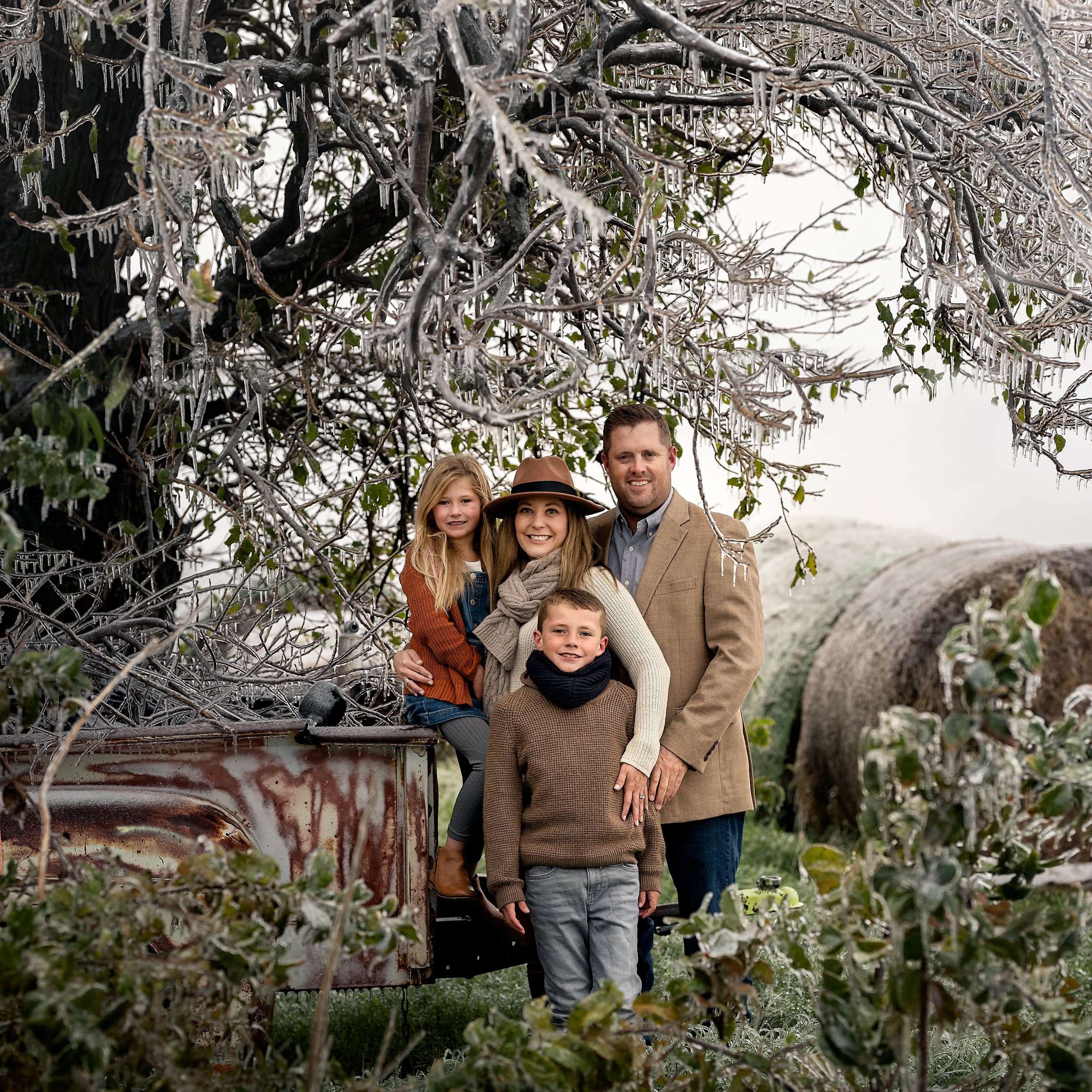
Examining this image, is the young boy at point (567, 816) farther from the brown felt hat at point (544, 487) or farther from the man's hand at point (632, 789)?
the brown felt hat at point (544, 487)

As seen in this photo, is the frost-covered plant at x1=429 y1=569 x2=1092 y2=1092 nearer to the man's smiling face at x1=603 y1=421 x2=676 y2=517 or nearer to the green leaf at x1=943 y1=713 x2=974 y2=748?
the green leaf at x1=943 y1=713 x2=974 y2=748

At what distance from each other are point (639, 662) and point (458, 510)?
84cm

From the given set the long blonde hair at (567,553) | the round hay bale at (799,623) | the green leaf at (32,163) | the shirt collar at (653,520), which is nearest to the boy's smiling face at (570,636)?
the long blonde hair at (567,553)

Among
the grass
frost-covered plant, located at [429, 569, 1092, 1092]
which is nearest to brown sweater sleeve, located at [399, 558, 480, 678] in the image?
the grass

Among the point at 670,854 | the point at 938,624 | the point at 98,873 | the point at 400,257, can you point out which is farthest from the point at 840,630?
the point at 98,873

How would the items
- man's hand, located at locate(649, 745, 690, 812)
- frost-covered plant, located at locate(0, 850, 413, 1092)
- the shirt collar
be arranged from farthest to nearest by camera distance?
the shirt collar, man's hand, located at locate(649, 745, 690, 812), frost-covered plant, located at locate(0, 850, 413, 1092)

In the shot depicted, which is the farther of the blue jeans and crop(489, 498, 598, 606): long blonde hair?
the blue jeans

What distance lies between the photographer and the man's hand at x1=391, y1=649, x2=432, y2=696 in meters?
3.48

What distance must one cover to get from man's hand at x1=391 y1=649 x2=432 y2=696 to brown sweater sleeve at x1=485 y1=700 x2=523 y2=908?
0.37 metres

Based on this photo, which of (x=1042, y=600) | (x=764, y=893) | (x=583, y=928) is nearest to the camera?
(x=1042, y=600)

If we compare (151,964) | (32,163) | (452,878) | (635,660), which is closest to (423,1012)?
(452,878)

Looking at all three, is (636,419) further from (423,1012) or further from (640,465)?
(423,1012)

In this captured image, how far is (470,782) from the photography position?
11.3 feet

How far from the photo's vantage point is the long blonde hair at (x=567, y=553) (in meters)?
3.40
